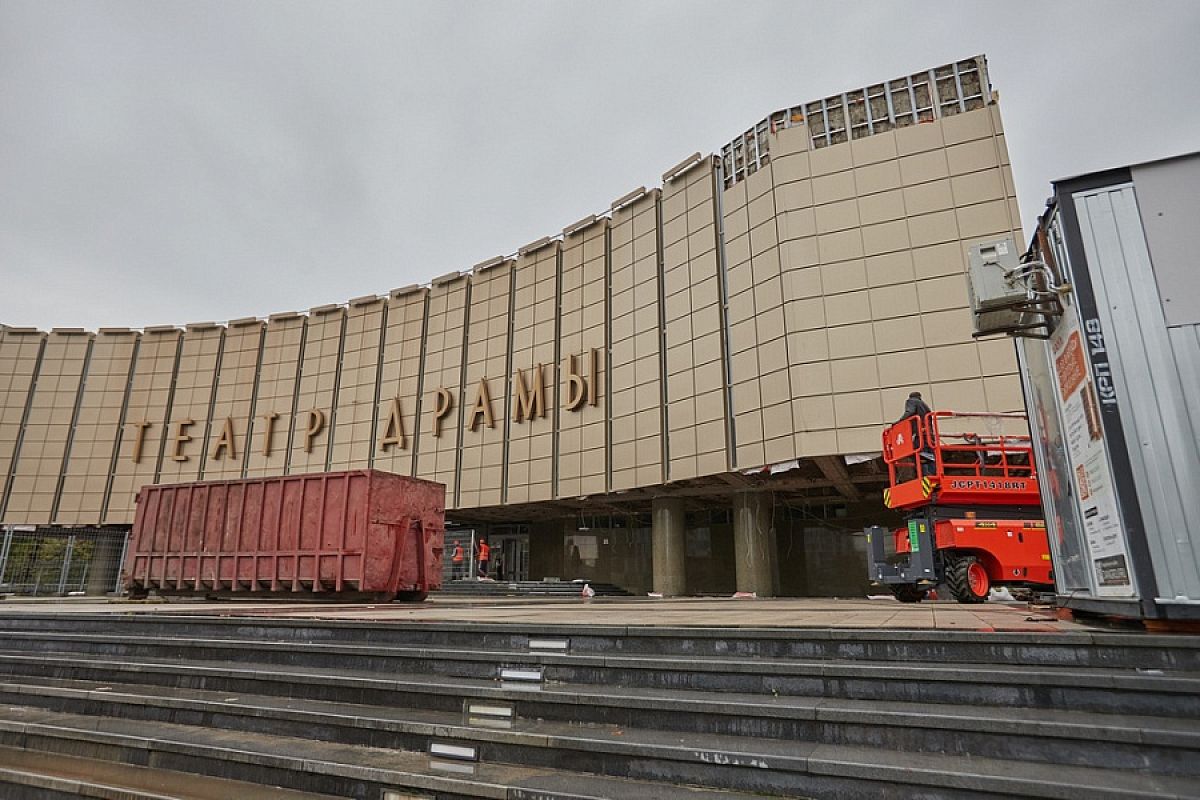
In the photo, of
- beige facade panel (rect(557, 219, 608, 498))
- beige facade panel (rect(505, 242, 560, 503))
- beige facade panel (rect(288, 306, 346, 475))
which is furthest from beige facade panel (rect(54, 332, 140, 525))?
beige facade panel (rect(557, 219, 608, 498))

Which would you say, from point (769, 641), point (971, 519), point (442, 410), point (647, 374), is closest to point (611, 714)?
point (769, 641)

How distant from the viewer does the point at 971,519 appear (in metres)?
10.8

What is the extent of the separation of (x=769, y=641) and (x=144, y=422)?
43.4 metres

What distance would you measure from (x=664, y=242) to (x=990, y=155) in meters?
11.0

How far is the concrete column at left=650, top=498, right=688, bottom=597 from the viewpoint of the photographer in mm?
24391

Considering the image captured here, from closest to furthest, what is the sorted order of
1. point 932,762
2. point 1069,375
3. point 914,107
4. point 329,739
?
point 932,762 < point 329,739 < point 1069,375 < point 914,107

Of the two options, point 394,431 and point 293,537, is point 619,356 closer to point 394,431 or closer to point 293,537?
point 394,431

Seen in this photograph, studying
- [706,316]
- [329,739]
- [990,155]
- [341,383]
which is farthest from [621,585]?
[329,739]

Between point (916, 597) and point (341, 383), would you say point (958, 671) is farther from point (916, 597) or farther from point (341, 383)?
point (341, 383)

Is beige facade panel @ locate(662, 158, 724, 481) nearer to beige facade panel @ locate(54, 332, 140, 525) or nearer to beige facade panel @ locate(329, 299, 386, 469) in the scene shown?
beige facade panel @ locate(329, 299, 386, 469)

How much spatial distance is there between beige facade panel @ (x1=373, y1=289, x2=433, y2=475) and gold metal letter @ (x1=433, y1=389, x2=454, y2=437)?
2.77 ft

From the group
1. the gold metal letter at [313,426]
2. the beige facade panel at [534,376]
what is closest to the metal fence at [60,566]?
the gold metal letter at [313,426]

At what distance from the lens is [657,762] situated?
391cm

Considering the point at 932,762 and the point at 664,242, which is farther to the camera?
the point at 664,242
